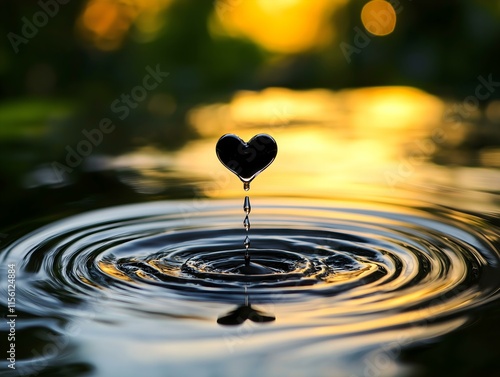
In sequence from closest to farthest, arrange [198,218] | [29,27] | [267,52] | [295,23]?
[198,218] → [29,27] → [295,23] → [267,52]

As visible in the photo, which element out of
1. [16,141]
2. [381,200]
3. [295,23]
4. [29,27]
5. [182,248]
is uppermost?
[295,23]

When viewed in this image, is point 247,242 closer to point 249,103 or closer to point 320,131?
point 320,131

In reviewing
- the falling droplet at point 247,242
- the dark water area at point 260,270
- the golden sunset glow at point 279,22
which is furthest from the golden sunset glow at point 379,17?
the falling droplet at point 247,242

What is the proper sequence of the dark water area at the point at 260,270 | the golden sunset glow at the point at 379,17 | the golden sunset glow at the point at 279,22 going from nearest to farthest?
the dark water area at the point at 260,270
the golden sunset glow at the point at 379,17
the golden sunset glow at the point at 279,22

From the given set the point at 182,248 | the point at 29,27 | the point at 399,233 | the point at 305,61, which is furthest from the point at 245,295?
the point at 305,61

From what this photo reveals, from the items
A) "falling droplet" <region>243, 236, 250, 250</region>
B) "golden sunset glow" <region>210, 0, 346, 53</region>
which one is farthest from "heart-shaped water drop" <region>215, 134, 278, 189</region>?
"golden sunset glow" <region>210, 0, 346, 53</region>

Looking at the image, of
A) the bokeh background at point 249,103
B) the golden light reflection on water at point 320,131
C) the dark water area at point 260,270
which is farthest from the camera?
the golden light reflection on water at point 320,131

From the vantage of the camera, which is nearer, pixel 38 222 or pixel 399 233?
pixel 399 233

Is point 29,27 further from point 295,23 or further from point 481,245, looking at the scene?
point 481,245

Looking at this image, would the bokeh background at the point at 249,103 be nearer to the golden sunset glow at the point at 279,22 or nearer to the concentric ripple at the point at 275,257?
the golden sunset glow at the point at 279,22
